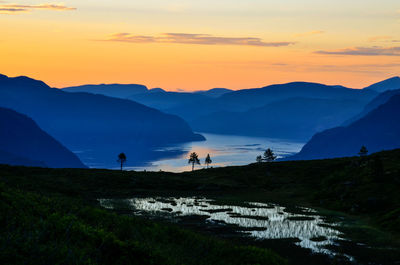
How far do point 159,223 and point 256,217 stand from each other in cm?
1796

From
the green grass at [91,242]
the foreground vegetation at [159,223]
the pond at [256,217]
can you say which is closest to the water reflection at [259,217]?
the pond at [256,217]

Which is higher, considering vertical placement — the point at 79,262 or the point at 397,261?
the point at 79,262

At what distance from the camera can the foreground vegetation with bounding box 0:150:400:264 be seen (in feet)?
79.5

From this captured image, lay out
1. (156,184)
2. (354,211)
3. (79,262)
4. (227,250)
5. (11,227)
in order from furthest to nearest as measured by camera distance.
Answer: (156,184) < (354,211) < (227,250) < (11,227) < (79,262)

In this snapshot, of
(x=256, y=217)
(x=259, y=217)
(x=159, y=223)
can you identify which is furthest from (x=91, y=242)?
(x=259, y=217)

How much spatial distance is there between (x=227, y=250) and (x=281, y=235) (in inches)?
606

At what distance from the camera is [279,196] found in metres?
84.4

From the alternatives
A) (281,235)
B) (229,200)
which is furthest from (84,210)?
(229,200)

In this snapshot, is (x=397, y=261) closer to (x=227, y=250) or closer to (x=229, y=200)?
(x=227, y=250)

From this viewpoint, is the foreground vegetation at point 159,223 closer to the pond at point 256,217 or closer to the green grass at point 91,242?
the green grass at point 91,242

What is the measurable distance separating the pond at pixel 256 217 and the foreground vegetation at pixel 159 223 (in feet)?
12.8

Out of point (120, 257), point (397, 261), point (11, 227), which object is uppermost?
point (11, 227)

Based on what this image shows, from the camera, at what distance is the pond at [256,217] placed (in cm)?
4606

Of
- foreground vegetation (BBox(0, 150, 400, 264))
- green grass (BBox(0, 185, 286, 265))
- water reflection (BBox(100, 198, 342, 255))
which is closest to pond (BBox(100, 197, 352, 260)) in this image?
water reflection (BBox(100, 198, 342, 255))
